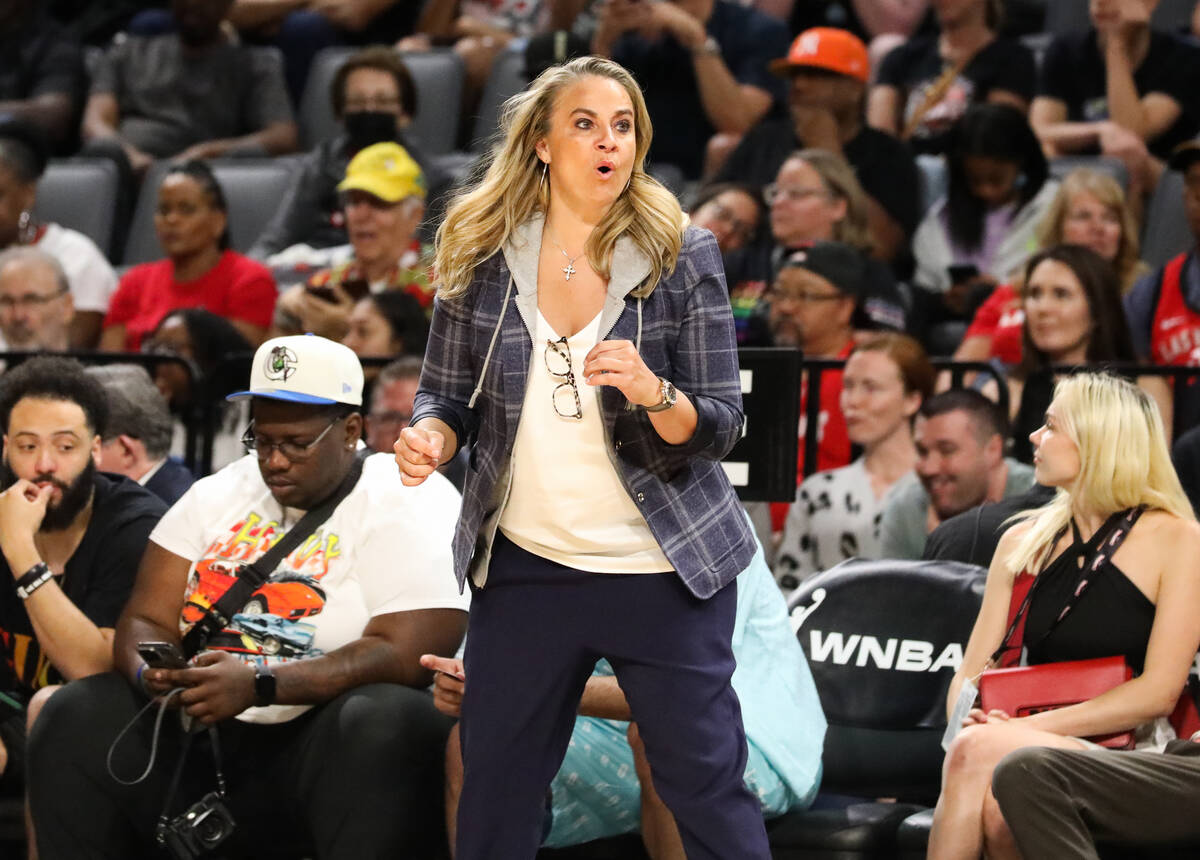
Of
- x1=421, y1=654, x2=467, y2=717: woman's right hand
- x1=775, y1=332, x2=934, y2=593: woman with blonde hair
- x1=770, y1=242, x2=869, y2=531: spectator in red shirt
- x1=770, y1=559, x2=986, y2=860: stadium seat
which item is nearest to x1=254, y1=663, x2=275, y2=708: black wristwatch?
x1=421, y1=654, x2=467, y2=717: woman's right hand

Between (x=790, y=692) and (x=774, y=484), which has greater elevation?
(x=774, y=484)

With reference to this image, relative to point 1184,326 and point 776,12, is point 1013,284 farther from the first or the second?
point 776,12

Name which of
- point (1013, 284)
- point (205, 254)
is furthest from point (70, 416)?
point (1013, 284)

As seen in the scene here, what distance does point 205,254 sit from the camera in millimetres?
6852

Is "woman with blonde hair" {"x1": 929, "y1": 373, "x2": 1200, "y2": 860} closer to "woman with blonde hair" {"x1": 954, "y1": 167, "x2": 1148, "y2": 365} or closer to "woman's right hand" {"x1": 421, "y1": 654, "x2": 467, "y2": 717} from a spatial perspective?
"woman's right hand" {"x1": 421, "y1": 654, "x2": 467, "y2": 717}

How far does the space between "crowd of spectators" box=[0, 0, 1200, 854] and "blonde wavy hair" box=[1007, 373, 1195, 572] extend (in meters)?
0.61

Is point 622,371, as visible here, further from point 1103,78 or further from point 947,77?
point 1103,78

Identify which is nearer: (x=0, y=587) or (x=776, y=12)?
(x=0, y=587)

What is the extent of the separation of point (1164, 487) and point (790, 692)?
3.02 ft

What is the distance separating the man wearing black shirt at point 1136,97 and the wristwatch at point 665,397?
458cm

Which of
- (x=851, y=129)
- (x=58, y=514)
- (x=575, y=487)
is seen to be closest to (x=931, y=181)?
(x=851, y=129)

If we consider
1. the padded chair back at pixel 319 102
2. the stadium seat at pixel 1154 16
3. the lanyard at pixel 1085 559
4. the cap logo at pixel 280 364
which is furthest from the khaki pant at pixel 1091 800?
the padded chair back at pixel 319 102

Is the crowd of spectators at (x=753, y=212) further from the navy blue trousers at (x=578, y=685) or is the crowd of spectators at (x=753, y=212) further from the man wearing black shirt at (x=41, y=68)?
the navy blue trousers at (x=578, y=685)

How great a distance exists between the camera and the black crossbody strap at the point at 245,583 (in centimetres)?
382
